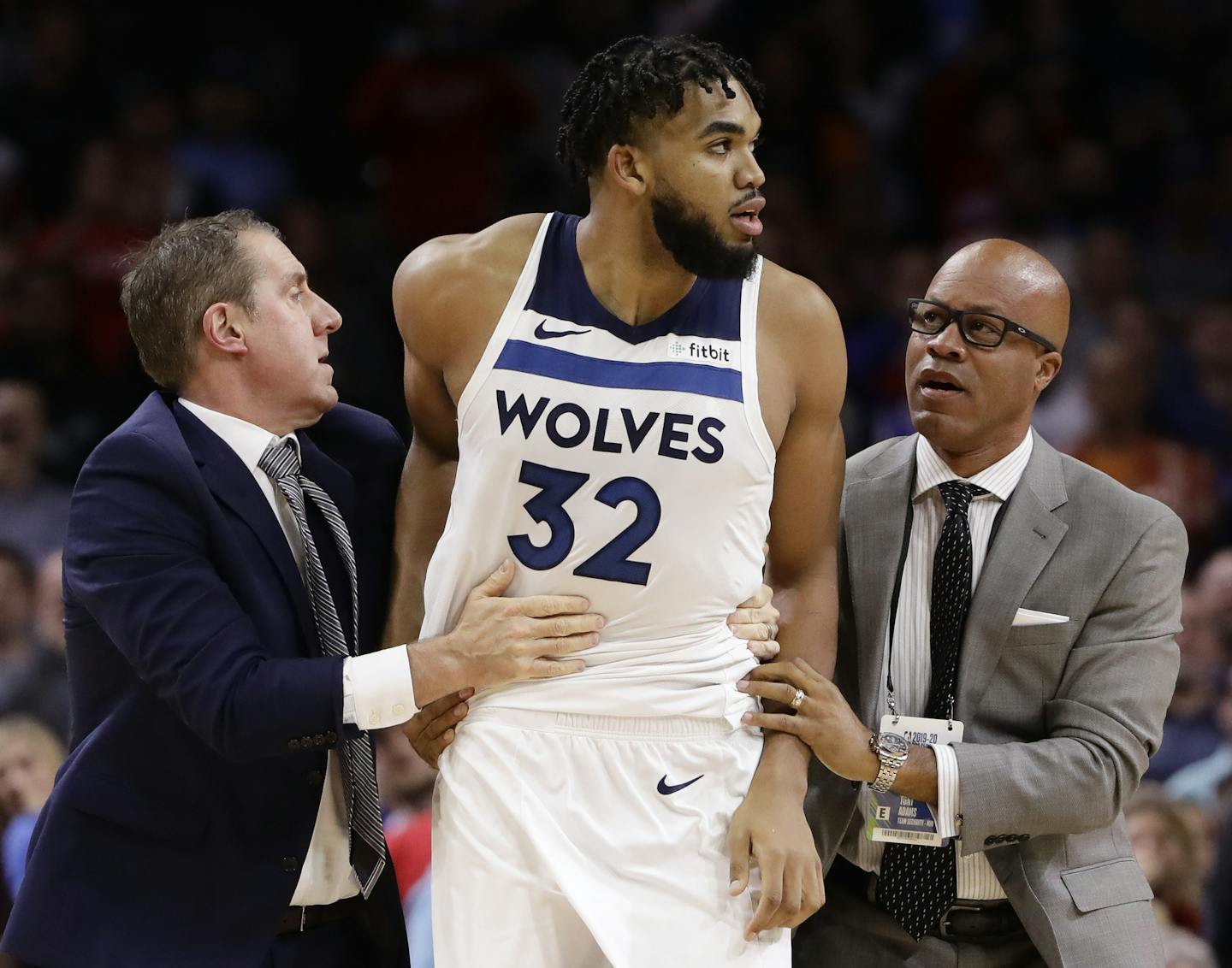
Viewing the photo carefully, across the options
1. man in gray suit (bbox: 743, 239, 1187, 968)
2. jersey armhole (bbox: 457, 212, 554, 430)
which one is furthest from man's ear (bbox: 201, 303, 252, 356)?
man in gray suit (bbox: 743, 239, 1187, 968)

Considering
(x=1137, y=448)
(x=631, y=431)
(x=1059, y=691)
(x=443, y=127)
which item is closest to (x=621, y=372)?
(x=631, y=431)

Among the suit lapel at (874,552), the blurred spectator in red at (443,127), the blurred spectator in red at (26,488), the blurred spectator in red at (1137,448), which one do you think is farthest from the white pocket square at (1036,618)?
the blurred spectator in red at (443,127)

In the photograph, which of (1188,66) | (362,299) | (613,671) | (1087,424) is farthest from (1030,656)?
(1188,66)

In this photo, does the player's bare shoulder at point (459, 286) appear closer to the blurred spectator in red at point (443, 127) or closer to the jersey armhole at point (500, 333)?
the jersey armhole at point (500, 333)

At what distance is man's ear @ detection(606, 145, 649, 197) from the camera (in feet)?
9.91

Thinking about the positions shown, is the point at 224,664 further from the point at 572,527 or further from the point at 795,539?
the point at 795,539

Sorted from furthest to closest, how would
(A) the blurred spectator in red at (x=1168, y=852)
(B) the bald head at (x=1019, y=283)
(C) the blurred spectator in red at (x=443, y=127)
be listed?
(C) the blurred spectator in red at (x=443, y=127) < (A) the blurred spectator in red at (x=1168, y=852) < (B) the bald head at (x=1019, y=283)

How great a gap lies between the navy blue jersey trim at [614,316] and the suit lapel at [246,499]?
64 cm

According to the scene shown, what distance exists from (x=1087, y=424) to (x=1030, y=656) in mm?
4112

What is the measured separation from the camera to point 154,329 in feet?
10.4

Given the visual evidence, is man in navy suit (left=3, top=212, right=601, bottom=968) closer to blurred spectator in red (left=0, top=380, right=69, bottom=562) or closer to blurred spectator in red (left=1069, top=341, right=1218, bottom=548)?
blurred spectator in red (left=0, top=380, right=69, bottom=562)

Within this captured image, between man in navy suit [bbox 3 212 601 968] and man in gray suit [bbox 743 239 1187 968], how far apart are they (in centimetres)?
78

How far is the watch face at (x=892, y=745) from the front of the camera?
3.13 m

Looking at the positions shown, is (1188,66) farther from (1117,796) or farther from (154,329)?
(154,329)
